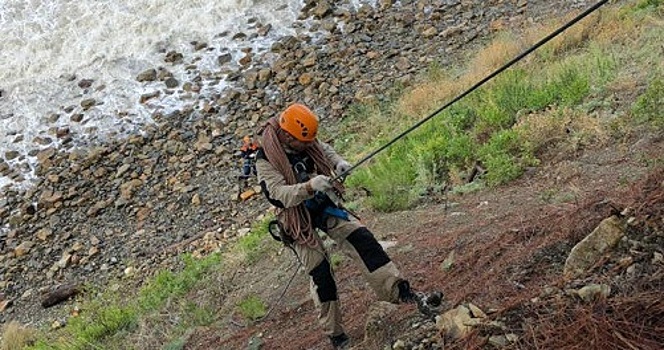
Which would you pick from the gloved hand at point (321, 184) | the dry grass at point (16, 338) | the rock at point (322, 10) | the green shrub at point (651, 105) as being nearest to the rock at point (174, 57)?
the rock at point (322, 10)

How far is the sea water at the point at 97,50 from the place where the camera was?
1247cm

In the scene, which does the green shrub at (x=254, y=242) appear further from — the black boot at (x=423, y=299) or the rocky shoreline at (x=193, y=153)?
the black boot at (x=423, y=299)

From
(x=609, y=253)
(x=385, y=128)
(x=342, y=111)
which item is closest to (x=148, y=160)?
(x=342, y=111)

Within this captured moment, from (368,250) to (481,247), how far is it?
1031mm

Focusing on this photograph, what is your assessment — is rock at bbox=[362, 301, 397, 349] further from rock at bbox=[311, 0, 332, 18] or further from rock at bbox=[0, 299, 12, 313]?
rock at bbox=[311, 0, 332, 18]

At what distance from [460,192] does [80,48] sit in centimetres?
994

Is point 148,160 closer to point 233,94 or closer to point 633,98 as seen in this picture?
point 233,94

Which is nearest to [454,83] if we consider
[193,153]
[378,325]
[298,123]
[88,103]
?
[193,153]

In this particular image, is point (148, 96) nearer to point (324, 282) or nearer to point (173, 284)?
point (173, 284)

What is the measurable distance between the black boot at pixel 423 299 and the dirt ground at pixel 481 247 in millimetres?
76

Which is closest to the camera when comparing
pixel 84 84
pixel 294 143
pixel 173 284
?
pixel 294 143

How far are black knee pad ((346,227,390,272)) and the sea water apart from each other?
8.32m

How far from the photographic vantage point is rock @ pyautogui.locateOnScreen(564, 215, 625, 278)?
364cm

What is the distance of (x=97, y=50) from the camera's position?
45.7 feet
